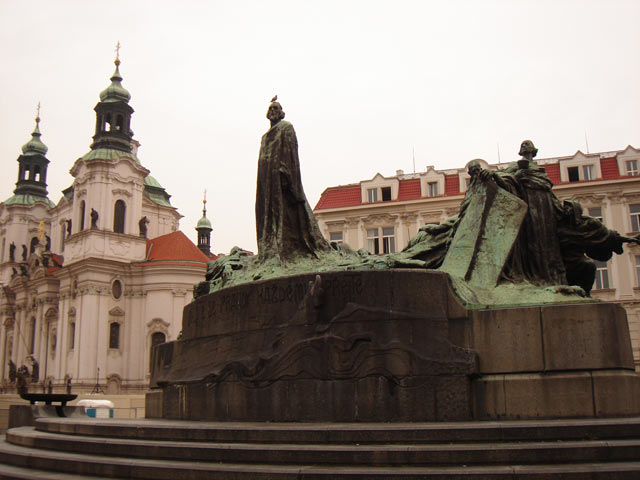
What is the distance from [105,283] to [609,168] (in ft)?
131

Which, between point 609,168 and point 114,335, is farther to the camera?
point 114,335

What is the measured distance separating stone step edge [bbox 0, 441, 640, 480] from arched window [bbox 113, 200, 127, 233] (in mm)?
55004

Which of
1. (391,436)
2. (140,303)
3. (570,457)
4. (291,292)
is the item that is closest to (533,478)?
(570,457)

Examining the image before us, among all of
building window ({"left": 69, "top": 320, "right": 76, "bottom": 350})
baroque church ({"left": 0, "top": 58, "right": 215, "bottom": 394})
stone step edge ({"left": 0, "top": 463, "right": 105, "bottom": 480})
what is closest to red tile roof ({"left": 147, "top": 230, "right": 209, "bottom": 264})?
baroque church ({"left": 0, "top": 58, "right": 215, "bottom": 394})

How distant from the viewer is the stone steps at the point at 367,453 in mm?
6231

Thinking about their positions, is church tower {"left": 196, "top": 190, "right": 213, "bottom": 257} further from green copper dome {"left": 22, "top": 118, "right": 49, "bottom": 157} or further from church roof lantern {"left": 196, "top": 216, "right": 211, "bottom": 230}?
green copper dome {"left": 22, "top": 118, "right": 49, "bottom": 157}

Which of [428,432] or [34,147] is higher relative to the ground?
[34,147]

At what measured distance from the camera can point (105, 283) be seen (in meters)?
58.5

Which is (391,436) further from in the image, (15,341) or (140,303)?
(15,341)

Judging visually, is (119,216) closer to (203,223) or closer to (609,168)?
(203,223)

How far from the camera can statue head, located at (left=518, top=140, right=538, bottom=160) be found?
10.9m

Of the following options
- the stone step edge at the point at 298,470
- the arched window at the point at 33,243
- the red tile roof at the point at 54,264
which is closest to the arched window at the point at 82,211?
the red tile roof at the point at 54,264

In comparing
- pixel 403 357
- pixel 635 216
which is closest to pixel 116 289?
pixel 635 216

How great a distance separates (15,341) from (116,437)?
68.0 metres
